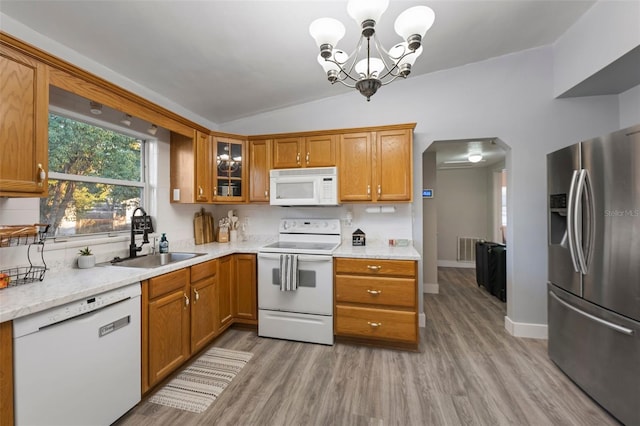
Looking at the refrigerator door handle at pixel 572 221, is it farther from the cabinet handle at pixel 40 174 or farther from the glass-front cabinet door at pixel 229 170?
the cabinet handle at pixel 40 174

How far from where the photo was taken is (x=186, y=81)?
2.48m

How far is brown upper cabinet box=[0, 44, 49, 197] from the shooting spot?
1338mm

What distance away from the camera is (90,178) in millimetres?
2154

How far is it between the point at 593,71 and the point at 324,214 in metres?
2.68

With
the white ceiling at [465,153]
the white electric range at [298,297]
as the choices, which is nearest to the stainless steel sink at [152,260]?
the white electric range at [298,297]

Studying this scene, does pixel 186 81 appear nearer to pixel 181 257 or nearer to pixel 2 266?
pixel 181 257

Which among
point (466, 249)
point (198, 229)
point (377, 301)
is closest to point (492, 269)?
point (466, 249)

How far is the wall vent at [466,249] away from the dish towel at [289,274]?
4.75 metres

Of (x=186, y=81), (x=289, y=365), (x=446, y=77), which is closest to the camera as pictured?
(x=289, y=365)

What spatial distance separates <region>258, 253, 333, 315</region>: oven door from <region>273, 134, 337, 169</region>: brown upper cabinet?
3.40 ft

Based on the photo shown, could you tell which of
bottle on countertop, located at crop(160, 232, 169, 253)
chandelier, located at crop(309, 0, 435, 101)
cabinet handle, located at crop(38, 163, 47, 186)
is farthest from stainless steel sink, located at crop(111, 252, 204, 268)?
chandelier, located at crop(309, 0, 435, 101)

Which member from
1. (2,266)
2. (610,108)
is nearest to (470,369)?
(610,108)

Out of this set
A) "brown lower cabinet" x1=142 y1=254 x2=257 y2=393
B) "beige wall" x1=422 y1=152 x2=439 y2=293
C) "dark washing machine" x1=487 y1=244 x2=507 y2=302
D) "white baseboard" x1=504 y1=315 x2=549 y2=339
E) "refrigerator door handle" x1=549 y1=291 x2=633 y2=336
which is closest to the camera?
"refrigerator door handle" x1=549 y1=291 x2=633 y2=336

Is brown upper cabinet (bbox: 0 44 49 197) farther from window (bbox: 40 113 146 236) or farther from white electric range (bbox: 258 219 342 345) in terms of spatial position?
white electric range (bbox: 258 219 342 345)
